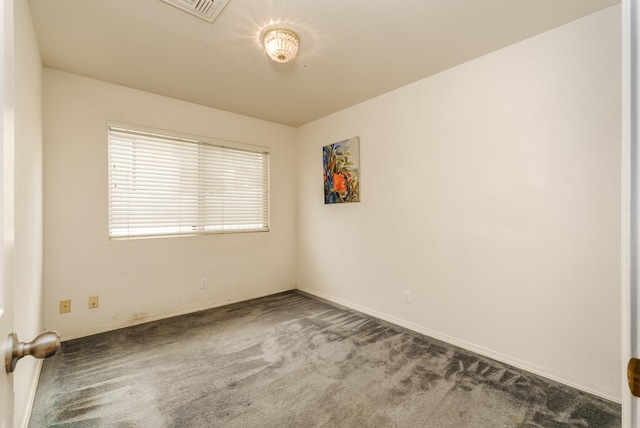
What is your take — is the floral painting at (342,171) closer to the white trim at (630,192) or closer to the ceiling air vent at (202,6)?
the ceiling air vent at (202,6)

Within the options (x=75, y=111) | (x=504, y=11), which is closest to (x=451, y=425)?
(x=504, y=11)

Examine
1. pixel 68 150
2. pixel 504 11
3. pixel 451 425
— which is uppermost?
pixel 504 11

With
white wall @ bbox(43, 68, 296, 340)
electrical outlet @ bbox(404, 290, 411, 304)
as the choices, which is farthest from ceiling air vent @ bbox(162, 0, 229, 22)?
electrical outlet @ bbox(404, 290, 411, 304)

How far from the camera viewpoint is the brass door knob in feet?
1.87

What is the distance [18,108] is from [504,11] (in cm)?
284

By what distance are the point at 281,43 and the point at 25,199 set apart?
1.82m

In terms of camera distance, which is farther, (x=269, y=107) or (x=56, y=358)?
(x=269, y=107)

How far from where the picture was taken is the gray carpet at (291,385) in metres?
1.63

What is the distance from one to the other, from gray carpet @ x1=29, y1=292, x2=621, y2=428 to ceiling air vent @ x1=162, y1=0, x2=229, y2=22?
7.98 ft

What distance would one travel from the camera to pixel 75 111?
2.65 metres

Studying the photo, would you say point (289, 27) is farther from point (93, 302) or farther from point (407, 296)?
point (93, 302)

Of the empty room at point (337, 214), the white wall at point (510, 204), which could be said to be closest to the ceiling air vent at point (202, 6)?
the empty room at point (337, 214)

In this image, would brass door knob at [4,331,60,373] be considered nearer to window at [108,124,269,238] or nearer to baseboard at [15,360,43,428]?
baseboard at [15,360,43,428]

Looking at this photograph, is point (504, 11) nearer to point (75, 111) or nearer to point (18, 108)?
point (18, 108)
